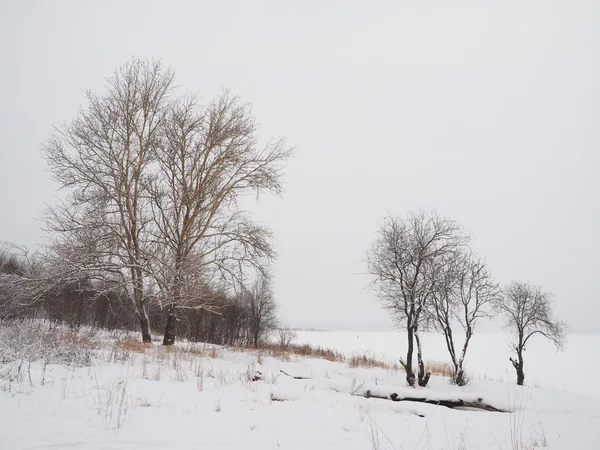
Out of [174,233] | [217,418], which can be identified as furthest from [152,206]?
[217,418]

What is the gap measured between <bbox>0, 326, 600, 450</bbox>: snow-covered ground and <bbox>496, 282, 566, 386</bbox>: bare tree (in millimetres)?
15170

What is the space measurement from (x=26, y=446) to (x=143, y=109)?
12.9 meters

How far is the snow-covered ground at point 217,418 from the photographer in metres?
3.36

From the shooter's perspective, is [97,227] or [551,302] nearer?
[97,227]

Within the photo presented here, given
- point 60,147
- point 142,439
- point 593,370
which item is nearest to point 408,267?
point 142,439

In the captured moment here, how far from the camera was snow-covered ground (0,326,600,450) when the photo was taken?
3357 mm

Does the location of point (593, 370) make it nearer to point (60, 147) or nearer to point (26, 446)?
point (26, 446)

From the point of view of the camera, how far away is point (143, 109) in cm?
1295

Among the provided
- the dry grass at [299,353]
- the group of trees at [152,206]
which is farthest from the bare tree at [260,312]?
the group of trees at [152,206]

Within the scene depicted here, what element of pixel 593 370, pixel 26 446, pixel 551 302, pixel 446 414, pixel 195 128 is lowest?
pixel 593 370

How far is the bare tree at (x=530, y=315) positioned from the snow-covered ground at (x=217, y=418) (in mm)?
15170

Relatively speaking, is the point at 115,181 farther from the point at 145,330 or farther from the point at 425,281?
the point at 425,281

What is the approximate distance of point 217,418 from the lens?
13.8 feet

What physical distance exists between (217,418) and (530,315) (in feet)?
72.8
